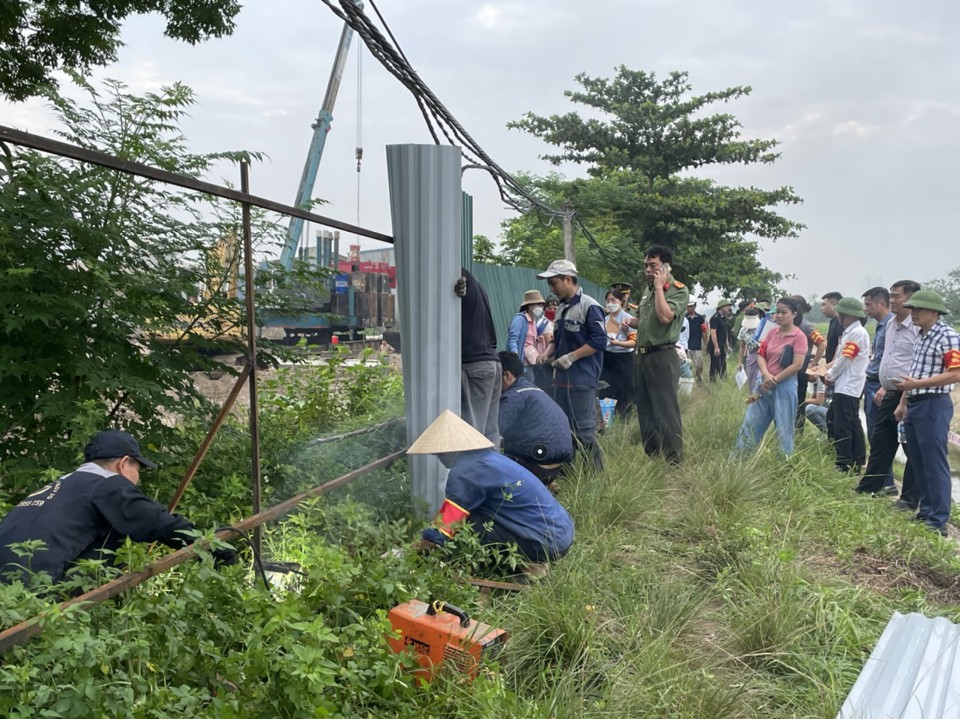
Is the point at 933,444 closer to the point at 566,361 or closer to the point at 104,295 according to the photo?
the point at 566,361

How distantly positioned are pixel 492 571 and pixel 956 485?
6.78 m

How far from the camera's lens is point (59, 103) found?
3.97 meters

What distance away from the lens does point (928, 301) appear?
527 centimetres

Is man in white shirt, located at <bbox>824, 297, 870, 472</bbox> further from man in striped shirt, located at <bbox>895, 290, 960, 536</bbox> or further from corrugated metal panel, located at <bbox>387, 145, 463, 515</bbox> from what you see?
corrugated metal panel, located at <bbox>387, 145, 463, 515</bbox>

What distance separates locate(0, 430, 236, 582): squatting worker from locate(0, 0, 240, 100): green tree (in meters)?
4.65

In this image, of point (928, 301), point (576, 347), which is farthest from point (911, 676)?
point (576, 347)

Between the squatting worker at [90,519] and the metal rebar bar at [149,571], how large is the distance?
11 centimetres

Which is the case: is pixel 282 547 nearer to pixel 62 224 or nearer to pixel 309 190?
pixel 62 224

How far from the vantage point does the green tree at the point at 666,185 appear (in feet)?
73.7

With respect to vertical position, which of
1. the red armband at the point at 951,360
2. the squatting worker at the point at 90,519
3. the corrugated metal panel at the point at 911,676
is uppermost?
the red armband at the point at 951,360

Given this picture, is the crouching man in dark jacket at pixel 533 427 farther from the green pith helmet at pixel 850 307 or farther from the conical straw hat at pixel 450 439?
the green pith helmet at pixel 850 307

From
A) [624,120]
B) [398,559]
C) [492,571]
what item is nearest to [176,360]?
[398,559]

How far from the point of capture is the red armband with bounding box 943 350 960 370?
200 inches

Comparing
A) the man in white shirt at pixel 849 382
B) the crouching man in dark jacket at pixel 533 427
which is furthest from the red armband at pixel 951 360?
the crouching man in dark jacket at pixel 533 427
